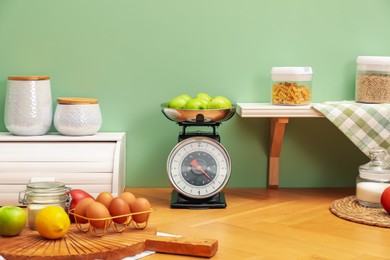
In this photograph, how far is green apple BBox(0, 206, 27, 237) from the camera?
2.02 m

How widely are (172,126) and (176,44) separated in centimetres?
30

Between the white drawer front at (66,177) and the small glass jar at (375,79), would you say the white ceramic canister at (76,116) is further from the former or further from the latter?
the small glass jar at (375,79)

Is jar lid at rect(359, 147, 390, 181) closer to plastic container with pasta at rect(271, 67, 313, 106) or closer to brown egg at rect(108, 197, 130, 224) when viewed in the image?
plastic container with pasta at rect(271, 67, 313, 106)

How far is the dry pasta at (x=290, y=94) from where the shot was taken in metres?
2.67

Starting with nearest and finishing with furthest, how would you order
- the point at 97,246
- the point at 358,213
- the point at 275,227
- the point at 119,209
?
the point at 97,246 → the point at 119,209 → the point at 275,227 → the point at 358,213

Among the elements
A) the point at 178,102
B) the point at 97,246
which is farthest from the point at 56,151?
the point at 97,246

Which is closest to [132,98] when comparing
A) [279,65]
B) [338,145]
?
[279,65]

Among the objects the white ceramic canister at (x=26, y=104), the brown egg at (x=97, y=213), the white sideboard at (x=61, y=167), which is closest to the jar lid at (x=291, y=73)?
the white sideboard at (x=61, y=167)

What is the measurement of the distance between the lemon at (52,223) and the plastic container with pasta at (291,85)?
991 mm

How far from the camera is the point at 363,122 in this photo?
2.64m

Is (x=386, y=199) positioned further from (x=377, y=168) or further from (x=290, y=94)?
(x=290, y=94)

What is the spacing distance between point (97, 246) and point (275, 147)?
3.41ft

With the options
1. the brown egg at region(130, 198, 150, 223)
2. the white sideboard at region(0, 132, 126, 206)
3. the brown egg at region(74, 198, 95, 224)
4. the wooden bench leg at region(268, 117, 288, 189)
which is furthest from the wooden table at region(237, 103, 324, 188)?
the brown egg at region(74, 198, 95, 224)

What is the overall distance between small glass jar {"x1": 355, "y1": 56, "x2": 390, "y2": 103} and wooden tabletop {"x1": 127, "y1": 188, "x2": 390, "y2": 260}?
0.37m
